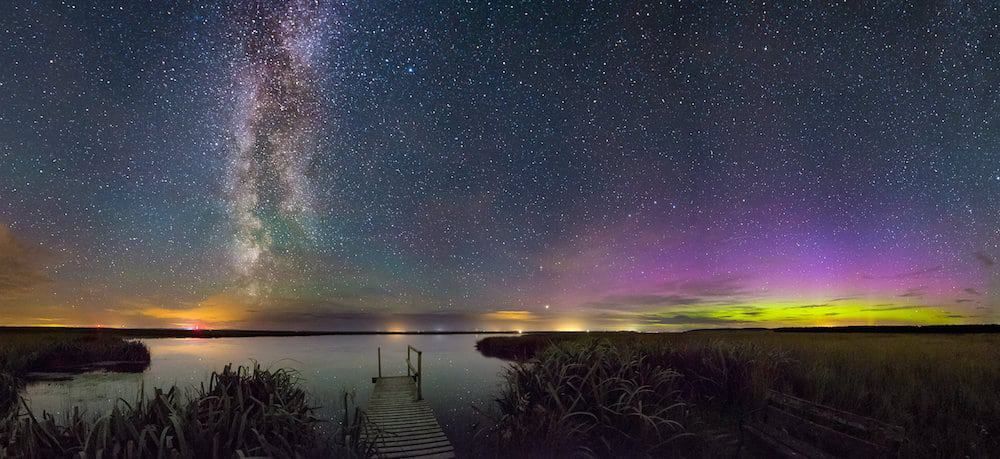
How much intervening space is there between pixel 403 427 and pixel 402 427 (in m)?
0.03

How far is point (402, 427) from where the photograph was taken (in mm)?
12219

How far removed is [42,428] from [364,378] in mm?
23778

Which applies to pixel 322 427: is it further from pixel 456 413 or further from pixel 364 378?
pixel 364 378

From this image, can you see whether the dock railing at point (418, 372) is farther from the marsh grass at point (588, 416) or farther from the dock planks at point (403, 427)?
the marsh grass at point (588, 416)

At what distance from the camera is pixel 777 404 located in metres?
8.45

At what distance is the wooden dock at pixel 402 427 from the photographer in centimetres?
984

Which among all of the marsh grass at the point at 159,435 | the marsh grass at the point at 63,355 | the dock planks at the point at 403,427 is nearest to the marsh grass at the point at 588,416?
the dock planks at the point at 403,427

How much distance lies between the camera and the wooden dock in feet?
32.3

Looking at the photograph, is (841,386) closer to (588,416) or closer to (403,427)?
(588,416)

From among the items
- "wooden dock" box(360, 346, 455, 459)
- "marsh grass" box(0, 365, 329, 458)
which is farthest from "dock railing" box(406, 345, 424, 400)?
"marsh grass" box(0, 365, 329, 458)

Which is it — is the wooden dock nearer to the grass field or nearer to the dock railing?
the dock railing

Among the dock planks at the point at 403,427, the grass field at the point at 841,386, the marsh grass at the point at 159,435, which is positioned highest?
the marsh grass at the point at 159,435

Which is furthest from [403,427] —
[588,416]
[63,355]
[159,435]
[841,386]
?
[63,355]

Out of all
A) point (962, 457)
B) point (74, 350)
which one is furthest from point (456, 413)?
point (74, 350)
